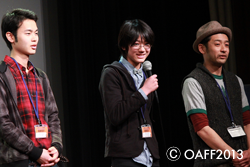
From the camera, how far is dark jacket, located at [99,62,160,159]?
1855 mm

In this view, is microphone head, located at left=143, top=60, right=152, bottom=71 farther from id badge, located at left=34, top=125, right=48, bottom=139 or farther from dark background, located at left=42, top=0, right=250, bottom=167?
dark background, located at left=42, top=0, right=250, bottom=167

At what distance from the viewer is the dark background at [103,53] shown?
11.8 ft

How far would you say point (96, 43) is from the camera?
3.80 m

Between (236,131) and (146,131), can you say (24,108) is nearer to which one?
(146,131)

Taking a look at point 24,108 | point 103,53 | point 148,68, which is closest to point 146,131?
point 148,68

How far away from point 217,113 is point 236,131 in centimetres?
18

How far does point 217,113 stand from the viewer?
89.1 inches

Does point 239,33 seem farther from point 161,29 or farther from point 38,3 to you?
point 38,3

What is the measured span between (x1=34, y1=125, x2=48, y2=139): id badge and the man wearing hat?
1030 mm

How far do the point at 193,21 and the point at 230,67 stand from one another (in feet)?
2.50

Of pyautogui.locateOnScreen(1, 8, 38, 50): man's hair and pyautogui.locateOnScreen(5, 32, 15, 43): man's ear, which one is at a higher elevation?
pyautogui.locateOnScreen(1, 8, 38, 50): man's hair

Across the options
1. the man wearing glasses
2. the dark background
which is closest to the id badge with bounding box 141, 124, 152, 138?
the man wearing glasses

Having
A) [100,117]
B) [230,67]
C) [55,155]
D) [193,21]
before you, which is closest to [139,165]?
[55,155]

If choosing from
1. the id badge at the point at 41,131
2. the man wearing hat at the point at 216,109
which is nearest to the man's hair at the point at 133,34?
A: the man wearing hat at the point at 216,109
